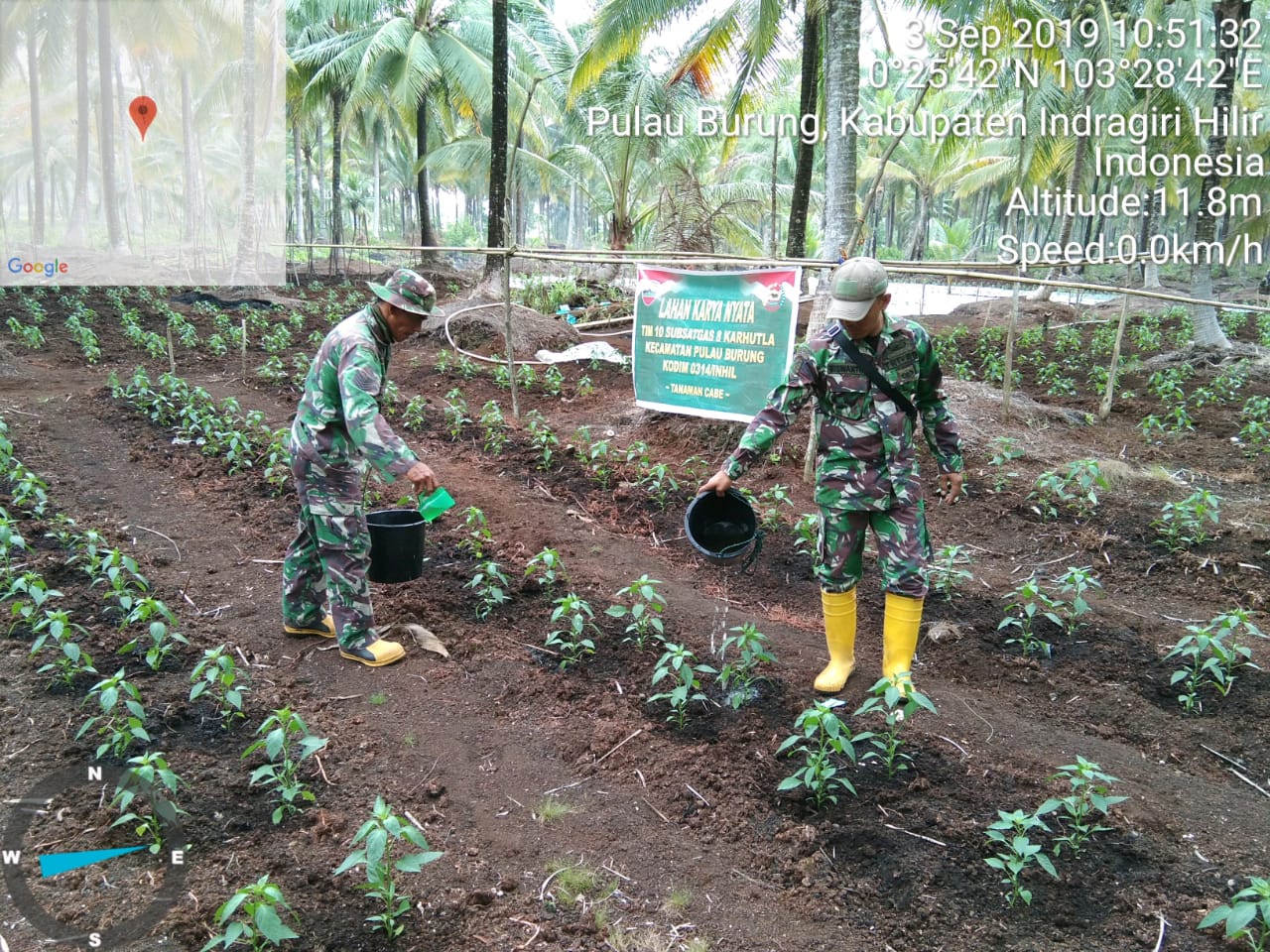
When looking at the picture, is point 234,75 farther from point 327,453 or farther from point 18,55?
point 327,453

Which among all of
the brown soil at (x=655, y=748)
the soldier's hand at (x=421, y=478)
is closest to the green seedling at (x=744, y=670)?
the brown soil at (x=655, y=748)

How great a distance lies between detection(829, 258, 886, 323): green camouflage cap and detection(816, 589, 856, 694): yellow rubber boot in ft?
4.04

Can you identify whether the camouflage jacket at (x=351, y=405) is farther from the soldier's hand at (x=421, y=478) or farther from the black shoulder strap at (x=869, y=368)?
the black shoulder strap at (x=869, y=368)

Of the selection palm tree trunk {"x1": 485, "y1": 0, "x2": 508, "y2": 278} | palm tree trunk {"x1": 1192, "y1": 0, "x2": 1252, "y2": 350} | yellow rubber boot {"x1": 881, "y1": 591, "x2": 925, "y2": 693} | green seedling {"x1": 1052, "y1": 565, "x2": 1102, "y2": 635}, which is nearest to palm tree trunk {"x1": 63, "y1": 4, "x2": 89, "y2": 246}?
palm tree trunk {"x1": 485, "y1": 0, "x2": 508, "y2": 278}

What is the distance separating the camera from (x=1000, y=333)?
14.5 m

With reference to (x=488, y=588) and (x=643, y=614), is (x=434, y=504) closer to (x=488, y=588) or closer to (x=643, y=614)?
(x=488, y=588)

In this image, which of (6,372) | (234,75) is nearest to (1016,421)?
(6,372)

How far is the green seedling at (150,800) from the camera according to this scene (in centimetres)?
252

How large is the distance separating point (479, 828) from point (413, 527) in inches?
64.6

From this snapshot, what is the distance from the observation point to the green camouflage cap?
10.3 ft

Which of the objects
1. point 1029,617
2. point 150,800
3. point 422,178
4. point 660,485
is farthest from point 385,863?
point 422,178

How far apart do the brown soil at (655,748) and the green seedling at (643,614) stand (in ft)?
0.32

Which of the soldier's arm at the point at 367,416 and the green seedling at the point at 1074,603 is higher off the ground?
the soldier's arm at the point at 367,416

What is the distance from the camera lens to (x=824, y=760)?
2848 mm
